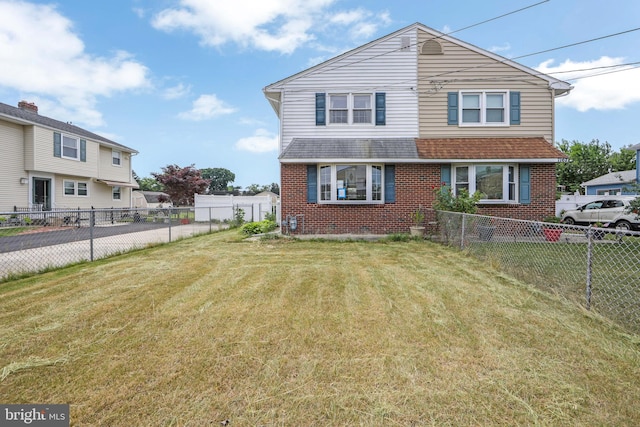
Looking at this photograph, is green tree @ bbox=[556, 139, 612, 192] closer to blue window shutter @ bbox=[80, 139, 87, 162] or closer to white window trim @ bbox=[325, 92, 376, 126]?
white window trim @ bbox=[325, 92, 376, 126]

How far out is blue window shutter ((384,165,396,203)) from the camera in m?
11.1

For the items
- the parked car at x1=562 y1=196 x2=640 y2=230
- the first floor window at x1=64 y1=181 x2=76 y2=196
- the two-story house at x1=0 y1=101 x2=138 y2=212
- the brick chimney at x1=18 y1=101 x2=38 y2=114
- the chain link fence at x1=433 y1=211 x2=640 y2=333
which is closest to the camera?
the chain link fence at x1=433 y1=211 x2=640 y2=333

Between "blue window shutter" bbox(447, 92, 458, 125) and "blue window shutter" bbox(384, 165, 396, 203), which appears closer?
"blue window shutter" bbox(384, 165, 396, 203)

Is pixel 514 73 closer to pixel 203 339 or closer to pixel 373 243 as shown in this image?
pixel 373 243

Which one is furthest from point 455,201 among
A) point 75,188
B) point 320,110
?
point 75,188

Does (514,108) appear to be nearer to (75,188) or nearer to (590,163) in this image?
(75,188)

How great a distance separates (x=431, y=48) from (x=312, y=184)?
7362 mm

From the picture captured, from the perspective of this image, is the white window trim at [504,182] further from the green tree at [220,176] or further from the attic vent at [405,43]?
the green tree at [220,176]

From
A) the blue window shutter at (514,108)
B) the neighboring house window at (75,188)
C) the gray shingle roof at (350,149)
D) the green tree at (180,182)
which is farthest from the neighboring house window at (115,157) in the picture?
the blue window shutter at (514,108)

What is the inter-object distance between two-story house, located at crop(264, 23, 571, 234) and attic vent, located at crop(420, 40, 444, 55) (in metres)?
0.04

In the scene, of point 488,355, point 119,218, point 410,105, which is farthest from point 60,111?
point 488,355

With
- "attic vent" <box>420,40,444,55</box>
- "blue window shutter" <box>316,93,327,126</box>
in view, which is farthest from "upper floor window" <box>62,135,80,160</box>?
"attic vent" <box>420,40,444,55</box>

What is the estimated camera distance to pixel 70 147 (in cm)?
1867

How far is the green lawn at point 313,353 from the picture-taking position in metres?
2.05
